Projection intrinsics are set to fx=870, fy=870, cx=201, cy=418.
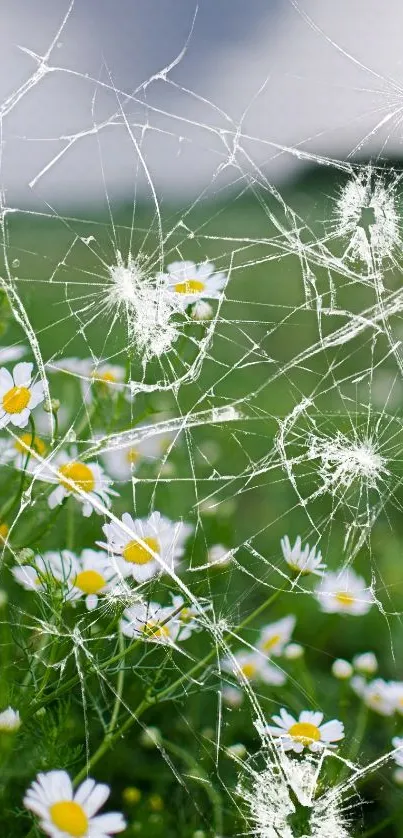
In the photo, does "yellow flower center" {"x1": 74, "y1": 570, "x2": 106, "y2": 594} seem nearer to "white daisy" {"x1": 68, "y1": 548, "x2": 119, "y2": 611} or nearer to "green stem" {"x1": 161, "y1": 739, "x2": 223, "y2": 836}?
"white daisy" {"x1": 68, "y1": 548, "x2": 119, "y2": 611}

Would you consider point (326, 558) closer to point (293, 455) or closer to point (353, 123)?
point (293, 455)

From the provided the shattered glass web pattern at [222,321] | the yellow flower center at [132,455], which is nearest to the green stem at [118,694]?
the shattered glass web pattern at [222,321]

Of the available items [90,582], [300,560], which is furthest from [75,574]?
[300,560]

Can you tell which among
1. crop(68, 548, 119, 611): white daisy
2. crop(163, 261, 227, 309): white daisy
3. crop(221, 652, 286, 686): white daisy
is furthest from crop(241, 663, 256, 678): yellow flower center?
crop(163, 261, 227, 309): white daisy

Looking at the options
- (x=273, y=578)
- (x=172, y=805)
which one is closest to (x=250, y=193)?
(x=273, y=578)

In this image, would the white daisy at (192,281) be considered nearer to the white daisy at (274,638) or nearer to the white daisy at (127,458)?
the white daisy at (127,458)

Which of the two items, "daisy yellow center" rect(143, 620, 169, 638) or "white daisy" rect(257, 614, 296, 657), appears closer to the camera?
"daisy yellow center" rect(143, 620, 169, 638)
